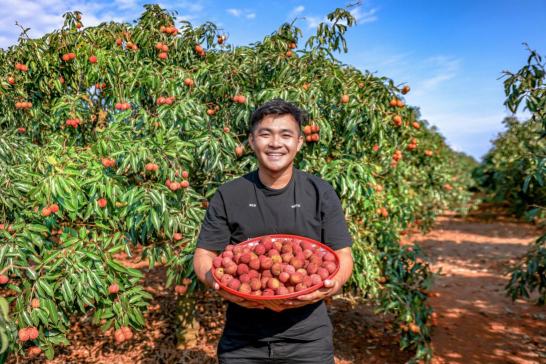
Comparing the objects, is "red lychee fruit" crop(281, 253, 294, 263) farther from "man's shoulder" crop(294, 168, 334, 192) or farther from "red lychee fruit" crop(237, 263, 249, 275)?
"man's shoulder" crop(294, 168, 334, 192)

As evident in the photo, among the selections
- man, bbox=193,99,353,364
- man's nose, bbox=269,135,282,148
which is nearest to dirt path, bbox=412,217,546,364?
man, bbox=193,99,353,364

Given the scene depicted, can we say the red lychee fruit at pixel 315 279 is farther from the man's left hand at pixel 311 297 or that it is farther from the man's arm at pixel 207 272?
the man's arm at pixel 207 272

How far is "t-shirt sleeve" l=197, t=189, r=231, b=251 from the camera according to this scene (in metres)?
2.04

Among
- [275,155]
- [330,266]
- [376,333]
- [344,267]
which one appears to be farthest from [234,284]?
[376,333]

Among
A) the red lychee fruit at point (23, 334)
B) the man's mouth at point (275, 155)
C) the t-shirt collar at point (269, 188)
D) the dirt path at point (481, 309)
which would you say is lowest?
the dirt path at point (481, 309)

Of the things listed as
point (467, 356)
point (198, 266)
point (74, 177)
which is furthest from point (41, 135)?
point (467, 356)

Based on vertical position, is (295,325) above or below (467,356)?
above

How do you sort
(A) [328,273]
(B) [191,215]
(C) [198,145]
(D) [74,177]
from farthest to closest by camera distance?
(C) [198,145], (B) [191,215], (D) [74,177], (A) [328,273]

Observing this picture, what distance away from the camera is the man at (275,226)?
193cm

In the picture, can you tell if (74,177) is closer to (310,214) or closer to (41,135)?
(310,214)

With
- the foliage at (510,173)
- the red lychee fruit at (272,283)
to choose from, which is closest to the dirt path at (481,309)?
the foliage at (510,173)

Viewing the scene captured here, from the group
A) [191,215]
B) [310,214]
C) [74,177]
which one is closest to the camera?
[310,214]

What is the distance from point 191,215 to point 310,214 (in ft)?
5.07

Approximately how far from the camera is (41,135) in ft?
15.8
